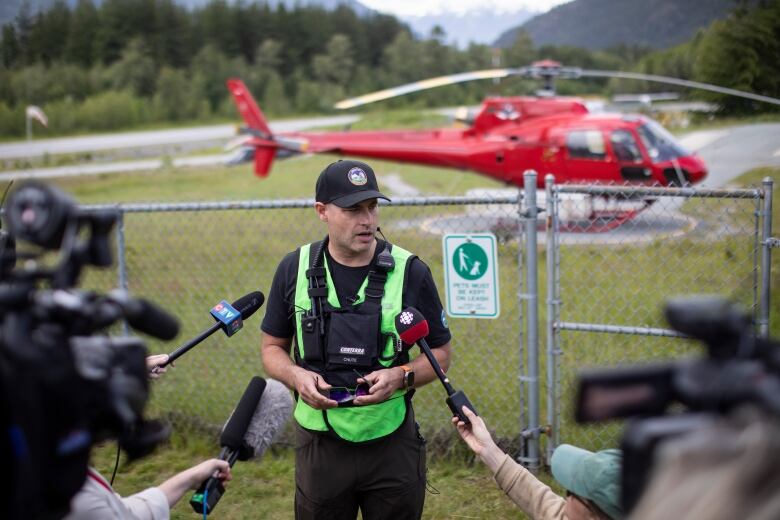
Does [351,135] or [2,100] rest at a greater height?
[2,100]

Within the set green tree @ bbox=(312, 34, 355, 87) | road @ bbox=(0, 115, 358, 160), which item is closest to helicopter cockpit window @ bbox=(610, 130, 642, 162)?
road @ bbox=(0, 115, 358, 160)

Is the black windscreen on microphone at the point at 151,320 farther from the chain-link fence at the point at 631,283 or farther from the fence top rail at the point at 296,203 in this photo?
the fence top rail at the point at 296,203

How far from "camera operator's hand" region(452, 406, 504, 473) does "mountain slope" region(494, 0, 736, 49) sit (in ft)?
37.4

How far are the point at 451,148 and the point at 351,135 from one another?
2172 mm

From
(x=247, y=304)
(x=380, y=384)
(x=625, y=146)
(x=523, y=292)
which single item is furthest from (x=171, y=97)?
(x=380, y=384)

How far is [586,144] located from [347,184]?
10963mm

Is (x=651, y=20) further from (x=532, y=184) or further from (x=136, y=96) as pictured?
(x=136, y=96)

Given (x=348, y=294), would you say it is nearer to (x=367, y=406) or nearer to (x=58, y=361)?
(x=367, y=406)

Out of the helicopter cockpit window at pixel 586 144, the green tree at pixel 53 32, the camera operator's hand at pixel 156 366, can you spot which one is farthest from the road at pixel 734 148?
the green tree at pixel 53 32

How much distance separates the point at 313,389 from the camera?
3.12m

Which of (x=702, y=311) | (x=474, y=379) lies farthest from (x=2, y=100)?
(x=702, y=311)

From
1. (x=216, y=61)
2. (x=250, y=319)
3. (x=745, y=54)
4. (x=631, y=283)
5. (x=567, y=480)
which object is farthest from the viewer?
(x=216, y=61)

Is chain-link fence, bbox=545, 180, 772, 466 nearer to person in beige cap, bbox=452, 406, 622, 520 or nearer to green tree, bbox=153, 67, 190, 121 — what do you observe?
person in beige cap, bbox=452, 406, 622, 520

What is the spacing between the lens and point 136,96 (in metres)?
48.2
